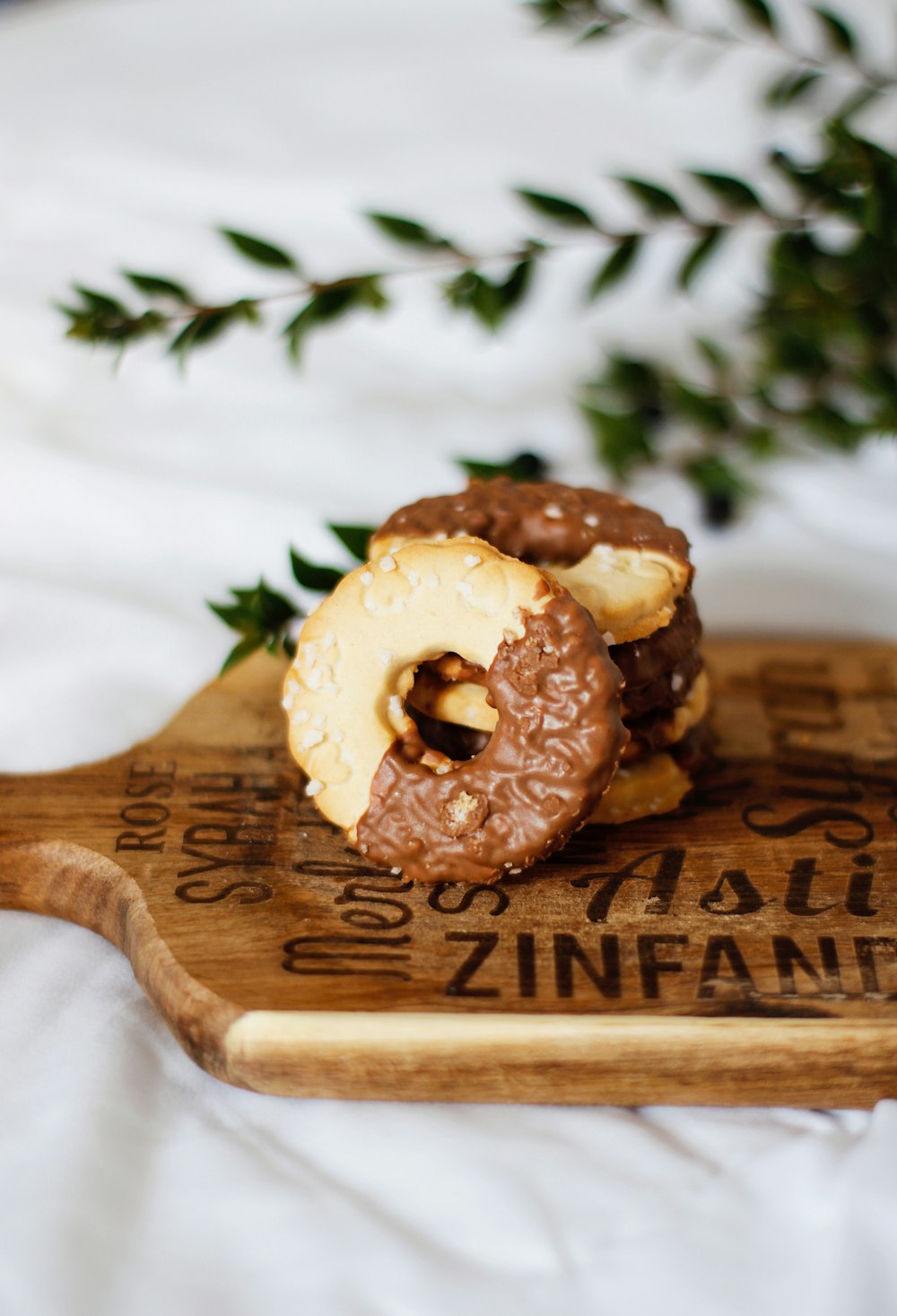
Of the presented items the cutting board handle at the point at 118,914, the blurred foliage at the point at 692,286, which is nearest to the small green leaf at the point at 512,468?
the blurred foliage at the point at 692,286

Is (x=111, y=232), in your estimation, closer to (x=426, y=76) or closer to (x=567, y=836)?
(x=426, y=76)

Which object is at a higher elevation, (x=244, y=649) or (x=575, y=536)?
(x=575, y=536)

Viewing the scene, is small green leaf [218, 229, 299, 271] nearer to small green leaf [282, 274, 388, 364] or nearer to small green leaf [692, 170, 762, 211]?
small green leaf [282, 274, 388, 364]

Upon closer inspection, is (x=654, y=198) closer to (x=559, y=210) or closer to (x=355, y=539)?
(x=559, y=210)

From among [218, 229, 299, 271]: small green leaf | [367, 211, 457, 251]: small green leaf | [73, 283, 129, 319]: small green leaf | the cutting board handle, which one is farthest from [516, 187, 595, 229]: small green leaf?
the cutting board handle

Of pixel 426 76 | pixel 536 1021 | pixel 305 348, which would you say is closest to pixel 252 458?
pixel 305 348

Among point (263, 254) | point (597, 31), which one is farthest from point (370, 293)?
point (597, 31)
